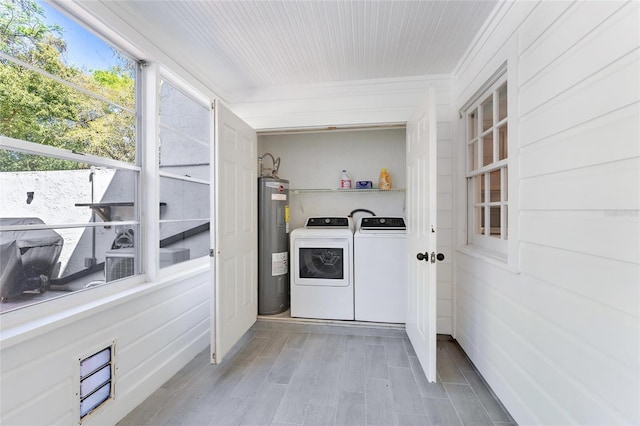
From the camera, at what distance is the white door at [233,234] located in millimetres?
2008

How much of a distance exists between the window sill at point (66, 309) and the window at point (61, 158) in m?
0.05

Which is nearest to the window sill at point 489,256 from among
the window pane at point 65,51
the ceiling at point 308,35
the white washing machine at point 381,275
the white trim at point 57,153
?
the white washing machine at point 381,275

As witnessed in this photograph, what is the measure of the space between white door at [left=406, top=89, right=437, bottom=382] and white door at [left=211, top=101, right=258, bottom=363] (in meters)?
1.55

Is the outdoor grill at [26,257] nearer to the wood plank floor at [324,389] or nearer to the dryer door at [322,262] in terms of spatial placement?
the wood plank floor at [324,389]

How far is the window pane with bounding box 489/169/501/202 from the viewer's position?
6.57 ft

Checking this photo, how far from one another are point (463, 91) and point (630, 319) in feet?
6.85

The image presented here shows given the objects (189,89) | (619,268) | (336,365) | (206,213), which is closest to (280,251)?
(206,213)

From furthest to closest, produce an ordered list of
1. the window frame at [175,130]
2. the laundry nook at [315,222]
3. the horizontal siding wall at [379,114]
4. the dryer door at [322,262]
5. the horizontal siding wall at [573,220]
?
1. the dryer door at [322,262]
2. the horizontal siding wall at [379,114]
3. the window frame at [175,130]
4. the laundry nook at [315,222]
5. the horizontal siding wall at [573,220]

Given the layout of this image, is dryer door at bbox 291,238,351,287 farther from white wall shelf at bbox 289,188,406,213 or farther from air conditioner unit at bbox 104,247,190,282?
air conditioner unit at bbox 104,247,190,282

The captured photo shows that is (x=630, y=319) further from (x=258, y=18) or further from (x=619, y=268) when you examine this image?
(x=258, y=18)

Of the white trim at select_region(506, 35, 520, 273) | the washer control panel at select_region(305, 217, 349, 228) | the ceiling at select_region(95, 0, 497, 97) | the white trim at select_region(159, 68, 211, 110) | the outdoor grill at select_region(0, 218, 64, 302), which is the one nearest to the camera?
the outdoor grill at select_region(0, 218, 64, 302)

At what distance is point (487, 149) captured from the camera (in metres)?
2.15

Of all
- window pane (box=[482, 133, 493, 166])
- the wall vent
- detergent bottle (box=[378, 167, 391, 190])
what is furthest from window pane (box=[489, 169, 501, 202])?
the wall vent

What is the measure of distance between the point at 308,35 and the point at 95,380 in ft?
8.66
